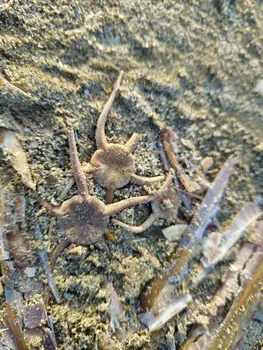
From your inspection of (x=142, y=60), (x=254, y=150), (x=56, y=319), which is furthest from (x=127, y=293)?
(x=142, y=60)

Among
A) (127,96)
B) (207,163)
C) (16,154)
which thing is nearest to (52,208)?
(16,154)

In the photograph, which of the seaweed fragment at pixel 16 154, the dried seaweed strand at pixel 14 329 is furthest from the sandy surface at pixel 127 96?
the dried seaweed strand at pixel 14 329

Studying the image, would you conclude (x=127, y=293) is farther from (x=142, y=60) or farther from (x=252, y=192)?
(x=142, y=60)

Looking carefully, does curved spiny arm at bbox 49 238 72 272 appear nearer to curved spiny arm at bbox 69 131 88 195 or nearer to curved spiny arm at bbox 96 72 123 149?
curved spiny arm at bbox 69 131 88 195

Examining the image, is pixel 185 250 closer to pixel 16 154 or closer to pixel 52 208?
pixel 52 208

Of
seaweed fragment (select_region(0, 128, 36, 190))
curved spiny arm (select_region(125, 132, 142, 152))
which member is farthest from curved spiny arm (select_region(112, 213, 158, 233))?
seaweed fragment (select_region(0, 128, 36, 190))

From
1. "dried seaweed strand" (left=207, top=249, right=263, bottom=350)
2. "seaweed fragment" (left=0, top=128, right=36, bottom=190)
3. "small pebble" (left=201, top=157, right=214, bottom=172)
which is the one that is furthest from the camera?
"small pebble" (left=201, top=157, right=214, bottom=172)

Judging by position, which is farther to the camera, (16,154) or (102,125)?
(102,125)
